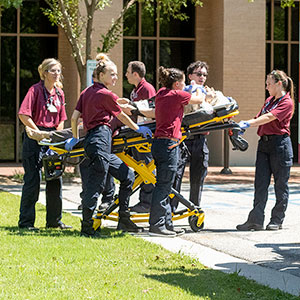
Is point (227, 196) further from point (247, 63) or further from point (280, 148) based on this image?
point (247, 63)

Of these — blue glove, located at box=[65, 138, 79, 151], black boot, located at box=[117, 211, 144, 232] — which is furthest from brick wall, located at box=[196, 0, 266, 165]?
blue glove, located at box=[65, 138, 79, 151]

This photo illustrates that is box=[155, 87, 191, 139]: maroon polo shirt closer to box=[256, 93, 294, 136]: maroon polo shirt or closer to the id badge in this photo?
the id badge

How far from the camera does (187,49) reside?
80.2ft

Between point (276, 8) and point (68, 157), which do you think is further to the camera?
point (276, 8)

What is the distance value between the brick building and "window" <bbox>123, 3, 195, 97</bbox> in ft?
0.10

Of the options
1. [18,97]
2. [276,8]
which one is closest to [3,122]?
[18,97]

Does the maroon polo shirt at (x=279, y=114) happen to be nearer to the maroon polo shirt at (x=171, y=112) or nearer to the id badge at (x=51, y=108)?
the maroon polo shirt at (x=171, y=112)

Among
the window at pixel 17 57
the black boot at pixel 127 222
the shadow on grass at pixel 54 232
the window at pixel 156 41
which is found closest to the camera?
the shadow on grass at pixel 54 232

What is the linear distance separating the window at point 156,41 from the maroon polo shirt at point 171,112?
15.3 m

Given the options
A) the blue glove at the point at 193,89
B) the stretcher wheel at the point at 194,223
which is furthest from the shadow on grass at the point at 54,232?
the blue glove at the point at 193,89

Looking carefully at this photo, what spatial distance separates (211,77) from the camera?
23.9m

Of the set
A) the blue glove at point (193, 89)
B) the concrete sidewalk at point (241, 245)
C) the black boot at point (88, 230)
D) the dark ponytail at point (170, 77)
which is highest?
the dark ponytail at point (170, 77)

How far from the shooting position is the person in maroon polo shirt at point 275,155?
31.9ft

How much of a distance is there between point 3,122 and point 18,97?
0.91 metres
